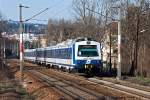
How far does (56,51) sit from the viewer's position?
173ft

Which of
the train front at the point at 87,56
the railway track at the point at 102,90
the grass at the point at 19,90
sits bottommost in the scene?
the grass at the point at 19,90

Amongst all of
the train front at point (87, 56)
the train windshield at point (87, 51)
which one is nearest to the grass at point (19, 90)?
the train front at point (87, 56)

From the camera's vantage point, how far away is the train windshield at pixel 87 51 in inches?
1549

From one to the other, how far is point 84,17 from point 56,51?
18.4m

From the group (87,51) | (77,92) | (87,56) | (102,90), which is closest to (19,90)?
(77,92)

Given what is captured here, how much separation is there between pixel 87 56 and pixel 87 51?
56 cm

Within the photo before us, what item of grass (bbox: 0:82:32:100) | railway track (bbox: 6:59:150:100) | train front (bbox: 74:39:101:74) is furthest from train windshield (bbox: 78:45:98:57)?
grass (bbox: 0:82:32:100)

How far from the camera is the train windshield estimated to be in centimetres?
3934

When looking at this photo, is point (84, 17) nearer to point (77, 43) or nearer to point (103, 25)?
point (103, 25)

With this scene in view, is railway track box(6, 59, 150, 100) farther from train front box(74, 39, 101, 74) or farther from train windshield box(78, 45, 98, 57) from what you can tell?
train windshield box(78, 45, 98, 57)

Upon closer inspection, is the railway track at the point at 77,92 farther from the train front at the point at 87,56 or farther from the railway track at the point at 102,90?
the train front at the point at 87,56

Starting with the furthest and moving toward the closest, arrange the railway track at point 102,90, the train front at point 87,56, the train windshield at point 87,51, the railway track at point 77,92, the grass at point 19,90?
the train windshield at point 87,51
the train front at point 87,56
the grass at point 19,90
the railway track at point 102,90
the railway track at point 77,92

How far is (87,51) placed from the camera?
3956cm

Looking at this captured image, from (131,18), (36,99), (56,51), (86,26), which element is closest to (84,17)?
(86,26)
